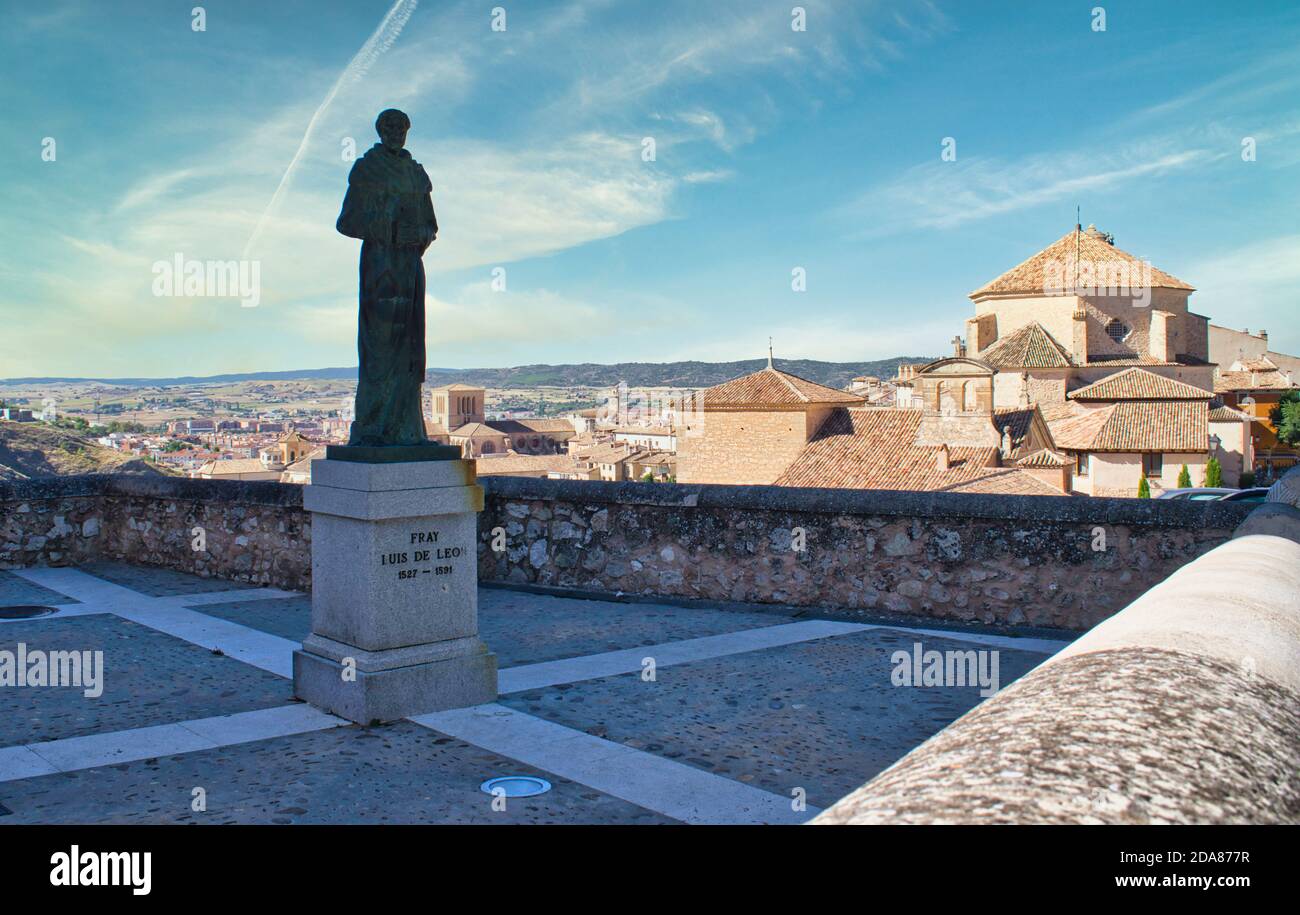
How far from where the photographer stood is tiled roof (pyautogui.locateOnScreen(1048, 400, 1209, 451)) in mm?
41938

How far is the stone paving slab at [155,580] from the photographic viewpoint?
969 cm

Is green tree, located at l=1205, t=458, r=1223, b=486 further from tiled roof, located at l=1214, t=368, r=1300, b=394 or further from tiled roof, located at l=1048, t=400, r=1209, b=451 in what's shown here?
tiled roof, located at l=1214, t=368, r=1300, b=394

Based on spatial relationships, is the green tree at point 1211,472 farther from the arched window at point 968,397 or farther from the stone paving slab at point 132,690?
the stone paving slab at point 132,690

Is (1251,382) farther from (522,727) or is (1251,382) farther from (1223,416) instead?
(522,727)

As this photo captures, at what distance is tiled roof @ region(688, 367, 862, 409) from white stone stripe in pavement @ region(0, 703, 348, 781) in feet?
120

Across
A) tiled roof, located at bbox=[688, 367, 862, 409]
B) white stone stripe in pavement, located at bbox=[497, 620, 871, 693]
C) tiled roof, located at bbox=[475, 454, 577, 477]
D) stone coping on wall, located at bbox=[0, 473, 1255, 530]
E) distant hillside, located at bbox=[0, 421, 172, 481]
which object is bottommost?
tiled roof, located at bbox=[475, 454, 577, 477]

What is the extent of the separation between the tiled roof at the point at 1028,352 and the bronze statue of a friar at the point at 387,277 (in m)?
48.1

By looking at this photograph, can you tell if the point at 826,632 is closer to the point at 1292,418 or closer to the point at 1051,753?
the point at 1051,753

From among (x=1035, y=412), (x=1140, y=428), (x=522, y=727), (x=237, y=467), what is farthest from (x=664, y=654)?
(x=237, y=467)

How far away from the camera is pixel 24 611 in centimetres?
855

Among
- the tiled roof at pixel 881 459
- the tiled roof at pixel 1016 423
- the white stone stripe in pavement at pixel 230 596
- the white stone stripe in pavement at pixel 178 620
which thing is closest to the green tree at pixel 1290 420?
the tiled roof at pixel 1016 423

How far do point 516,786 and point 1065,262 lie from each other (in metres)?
58.2

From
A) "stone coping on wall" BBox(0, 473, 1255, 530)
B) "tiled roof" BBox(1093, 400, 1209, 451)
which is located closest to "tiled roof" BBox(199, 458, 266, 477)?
"stone coping on wall" BBox(0, 473, 1255, 530)
